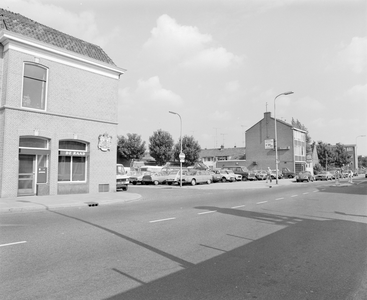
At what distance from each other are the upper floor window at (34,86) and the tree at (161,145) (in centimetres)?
3769

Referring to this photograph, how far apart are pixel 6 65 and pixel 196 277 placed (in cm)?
1631

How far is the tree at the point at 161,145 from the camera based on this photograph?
5456 centimetres

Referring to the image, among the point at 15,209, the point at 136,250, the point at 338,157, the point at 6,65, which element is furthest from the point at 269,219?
the point at 338,157

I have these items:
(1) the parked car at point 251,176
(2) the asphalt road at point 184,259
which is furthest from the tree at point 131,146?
(2) the asphalt road at point 184,259

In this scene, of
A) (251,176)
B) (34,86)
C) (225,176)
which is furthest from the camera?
(251,176)

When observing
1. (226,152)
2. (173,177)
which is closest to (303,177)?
(173,177)

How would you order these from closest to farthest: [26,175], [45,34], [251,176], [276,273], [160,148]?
1. [276,273]
2. [26,175]
3. [45,34]
4. [251,176]
5. [160,148]

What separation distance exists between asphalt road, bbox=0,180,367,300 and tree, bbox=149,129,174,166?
45429 mm

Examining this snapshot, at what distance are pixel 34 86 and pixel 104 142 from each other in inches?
215

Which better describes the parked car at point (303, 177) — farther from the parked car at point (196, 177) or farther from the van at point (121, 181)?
the van at point (121, 181)

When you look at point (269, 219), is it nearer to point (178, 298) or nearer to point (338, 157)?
point (178, 298)

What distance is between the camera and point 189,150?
2217 inches

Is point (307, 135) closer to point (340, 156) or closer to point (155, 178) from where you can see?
point (340, 156)

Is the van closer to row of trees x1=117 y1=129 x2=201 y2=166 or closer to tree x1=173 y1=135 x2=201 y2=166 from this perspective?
row of trees x1=117 y1=129 x2=201 y2=166
